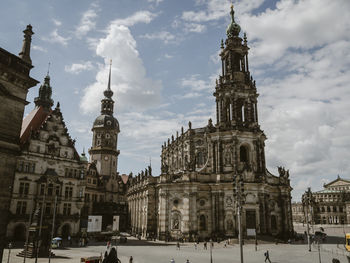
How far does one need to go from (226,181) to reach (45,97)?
150 feet

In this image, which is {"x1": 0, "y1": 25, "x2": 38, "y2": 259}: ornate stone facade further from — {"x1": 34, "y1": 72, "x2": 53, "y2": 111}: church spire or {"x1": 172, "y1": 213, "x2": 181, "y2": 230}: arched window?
{"x1": 34, "y1": 72, "x2": 53, "y2": 111}: church spire

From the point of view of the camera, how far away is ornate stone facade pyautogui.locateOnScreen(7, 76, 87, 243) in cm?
4425

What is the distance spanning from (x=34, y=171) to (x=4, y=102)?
32043mm

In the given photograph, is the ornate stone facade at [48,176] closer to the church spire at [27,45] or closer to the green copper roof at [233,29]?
the church spire at [27,45]

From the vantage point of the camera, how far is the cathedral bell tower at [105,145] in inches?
3043

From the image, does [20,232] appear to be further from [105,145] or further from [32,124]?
[105,145]

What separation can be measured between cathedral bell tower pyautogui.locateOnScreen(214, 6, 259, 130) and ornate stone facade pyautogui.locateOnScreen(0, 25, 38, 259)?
1544 inches

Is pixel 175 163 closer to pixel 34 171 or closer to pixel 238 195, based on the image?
pixel 34 171

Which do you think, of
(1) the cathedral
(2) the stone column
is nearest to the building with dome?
→ (1) the cathedral

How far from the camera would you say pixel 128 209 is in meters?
79.2

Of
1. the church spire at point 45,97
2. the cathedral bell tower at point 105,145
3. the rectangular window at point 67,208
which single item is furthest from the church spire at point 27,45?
the cathedral bell tower at point 105,145

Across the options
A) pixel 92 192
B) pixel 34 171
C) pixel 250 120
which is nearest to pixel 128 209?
pixel 92 192

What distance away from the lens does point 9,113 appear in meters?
18.3

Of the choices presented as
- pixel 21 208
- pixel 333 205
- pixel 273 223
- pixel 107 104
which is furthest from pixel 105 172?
pixel 333 205
